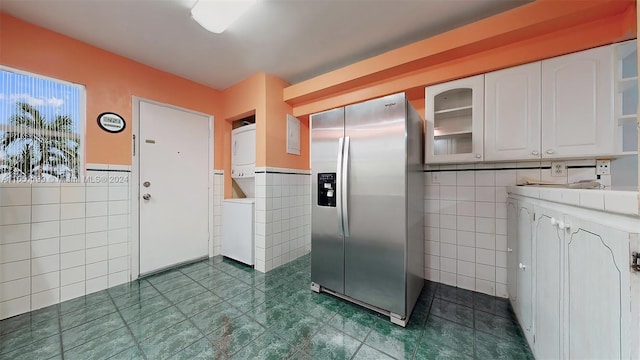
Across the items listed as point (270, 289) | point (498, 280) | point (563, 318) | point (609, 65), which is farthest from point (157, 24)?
point (498, 280)

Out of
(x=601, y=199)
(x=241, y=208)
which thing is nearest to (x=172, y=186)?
(x=241, y=208)

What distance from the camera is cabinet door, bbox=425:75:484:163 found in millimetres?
1862

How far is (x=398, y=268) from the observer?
5.29ft

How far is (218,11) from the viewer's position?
5.37ft

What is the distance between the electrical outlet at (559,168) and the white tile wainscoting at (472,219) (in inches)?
0.9

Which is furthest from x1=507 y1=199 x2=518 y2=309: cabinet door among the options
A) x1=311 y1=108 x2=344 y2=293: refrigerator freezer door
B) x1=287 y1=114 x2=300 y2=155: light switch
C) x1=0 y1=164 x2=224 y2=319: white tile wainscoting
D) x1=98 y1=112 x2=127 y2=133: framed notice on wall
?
x1=98 y1=112 x2=127 y2=133: framed notice on wall

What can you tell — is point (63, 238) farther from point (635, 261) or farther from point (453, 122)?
point (453, 122)

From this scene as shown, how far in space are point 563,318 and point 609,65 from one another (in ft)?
5.63

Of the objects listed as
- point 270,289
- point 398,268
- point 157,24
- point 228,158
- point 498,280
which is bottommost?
point 270,289

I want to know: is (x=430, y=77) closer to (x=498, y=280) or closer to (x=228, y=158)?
(x=498, y=280)

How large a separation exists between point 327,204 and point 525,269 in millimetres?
1390

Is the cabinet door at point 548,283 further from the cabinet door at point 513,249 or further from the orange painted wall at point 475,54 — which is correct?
the orange painted wall at point 475,54

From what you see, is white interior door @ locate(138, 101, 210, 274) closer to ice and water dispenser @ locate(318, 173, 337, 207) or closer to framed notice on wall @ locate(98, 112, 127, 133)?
framed notice on wall @ locate(98, 112, 127, 133)


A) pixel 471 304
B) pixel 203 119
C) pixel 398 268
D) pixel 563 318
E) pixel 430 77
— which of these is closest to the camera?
pixel 563 318
